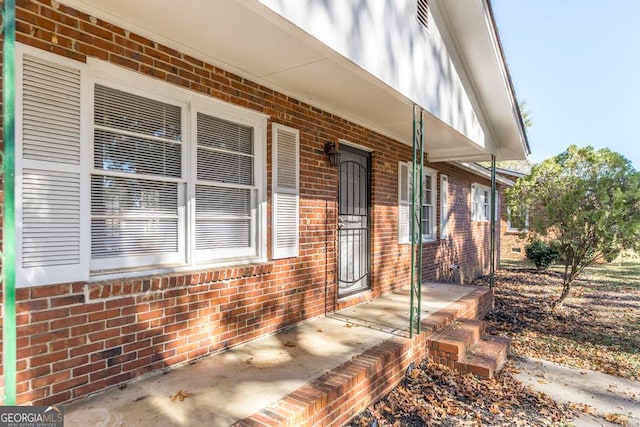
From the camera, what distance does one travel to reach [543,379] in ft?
14.6

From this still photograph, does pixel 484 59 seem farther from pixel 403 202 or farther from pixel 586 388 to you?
pixel 586 388

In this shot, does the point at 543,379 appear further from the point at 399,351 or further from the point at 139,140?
the point at 139,140

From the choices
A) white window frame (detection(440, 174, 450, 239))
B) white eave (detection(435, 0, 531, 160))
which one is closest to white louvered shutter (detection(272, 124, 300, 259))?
white eave (detection(435, 0, 531, 160))

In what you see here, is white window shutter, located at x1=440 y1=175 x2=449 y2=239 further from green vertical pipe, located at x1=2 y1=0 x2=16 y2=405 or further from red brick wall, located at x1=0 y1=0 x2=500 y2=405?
green vertical pipe, located at x1=2 y1=0 x2=16 y2=405

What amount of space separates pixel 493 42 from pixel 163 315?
555 cm

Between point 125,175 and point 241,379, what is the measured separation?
6.22 ft

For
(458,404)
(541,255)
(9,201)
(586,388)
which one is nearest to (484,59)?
(586,388)

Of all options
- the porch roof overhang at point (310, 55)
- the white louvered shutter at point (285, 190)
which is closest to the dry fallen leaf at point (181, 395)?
the white louvered shutter at point (285, 190)

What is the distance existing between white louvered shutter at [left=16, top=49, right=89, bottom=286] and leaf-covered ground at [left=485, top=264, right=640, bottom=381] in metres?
5.63

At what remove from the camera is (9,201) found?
143 cm

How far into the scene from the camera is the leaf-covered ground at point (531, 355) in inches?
136

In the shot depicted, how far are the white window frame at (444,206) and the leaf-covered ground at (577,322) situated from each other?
6.40 feet

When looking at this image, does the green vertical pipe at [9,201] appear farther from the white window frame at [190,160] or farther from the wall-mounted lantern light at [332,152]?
the wall-mounted lantern light at [332,152]

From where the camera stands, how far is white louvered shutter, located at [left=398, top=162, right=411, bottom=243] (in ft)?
22.9
